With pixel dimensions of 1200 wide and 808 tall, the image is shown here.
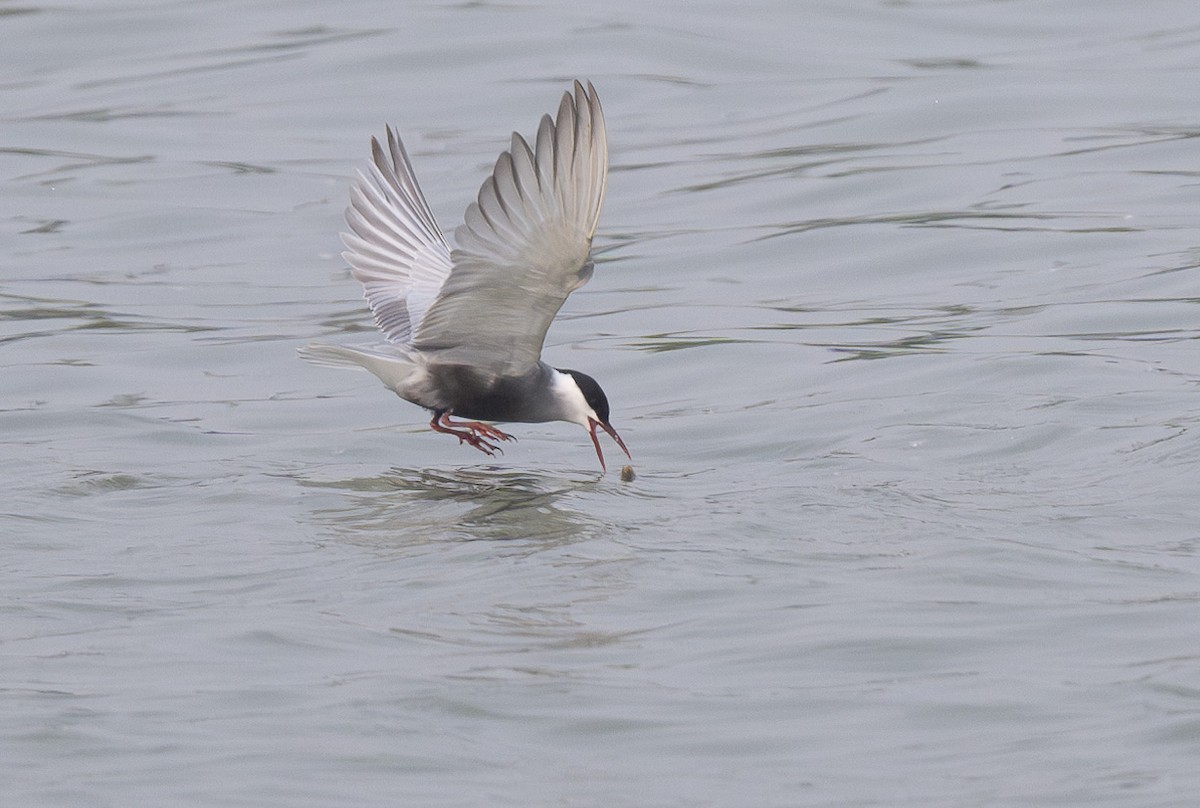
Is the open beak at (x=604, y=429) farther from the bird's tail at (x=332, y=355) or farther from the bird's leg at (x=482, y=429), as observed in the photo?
the bird's tail at (x=332, y=355)

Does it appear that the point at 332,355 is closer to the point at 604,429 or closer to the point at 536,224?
the point at 604,429

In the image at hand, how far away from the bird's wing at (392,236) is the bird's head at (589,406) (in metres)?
1.15

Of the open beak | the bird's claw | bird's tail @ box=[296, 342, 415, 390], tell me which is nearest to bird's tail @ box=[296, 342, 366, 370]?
bird's tail @ box=[296, 342, 415, 390]

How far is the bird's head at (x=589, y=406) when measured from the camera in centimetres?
754

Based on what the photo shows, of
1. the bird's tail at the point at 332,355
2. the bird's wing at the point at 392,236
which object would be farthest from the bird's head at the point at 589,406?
the bird's wing at the point at 392,236

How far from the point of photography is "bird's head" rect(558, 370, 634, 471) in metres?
7.54

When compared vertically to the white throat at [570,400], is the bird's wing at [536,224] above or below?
above

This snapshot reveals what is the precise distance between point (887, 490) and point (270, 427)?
119 inches

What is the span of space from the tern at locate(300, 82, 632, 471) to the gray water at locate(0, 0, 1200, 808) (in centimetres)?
31

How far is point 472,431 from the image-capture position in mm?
8031

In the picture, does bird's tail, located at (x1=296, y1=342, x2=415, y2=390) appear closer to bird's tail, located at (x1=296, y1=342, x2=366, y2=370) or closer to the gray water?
bird's tail, located at (x1=296, y1=342, x2=366, y2=370)

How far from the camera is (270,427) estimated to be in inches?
344

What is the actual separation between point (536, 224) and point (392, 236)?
2.37 m

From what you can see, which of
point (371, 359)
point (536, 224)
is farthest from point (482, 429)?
point (536, 224)
